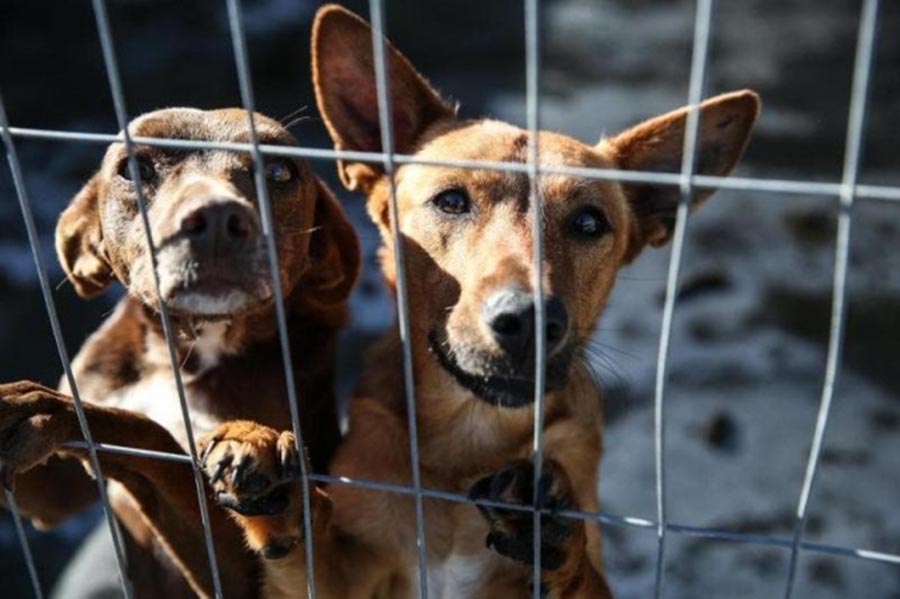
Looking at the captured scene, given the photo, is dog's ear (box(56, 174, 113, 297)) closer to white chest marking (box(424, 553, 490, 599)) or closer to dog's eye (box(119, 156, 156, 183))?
dog's eye (box(119, 156, 156, 183))

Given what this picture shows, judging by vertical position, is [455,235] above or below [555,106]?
above

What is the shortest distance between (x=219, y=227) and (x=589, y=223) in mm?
1076

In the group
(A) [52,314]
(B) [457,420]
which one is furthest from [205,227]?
(B) [457,420]

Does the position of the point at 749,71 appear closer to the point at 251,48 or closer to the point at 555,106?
the point at 555,106

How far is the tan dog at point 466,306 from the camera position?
3006 mm

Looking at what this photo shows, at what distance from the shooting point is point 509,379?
2.91 metres

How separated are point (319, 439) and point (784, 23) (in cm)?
915

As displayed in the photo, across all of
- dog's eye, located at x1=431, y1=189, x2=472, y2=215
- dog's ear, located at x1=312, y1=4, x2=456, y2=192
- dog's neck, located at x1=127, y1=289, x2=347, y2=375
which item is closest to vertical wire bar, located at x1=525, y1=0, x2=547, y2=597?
dog's eye, located at x1=431, y1=189, x2=472, y2=215

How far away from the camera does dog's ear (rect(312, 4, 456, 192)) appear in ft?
11.2

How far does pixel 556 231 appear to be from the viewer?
325cm

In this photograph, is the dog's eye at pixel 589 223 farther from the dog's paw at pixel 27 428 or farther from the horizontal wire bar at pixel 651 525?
the dog's paw at pixel 27 428

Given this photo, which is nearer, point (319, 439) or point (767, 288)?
point (319, 439)

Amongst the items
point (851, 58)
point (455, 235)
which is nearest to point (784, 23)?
point (851, 58)

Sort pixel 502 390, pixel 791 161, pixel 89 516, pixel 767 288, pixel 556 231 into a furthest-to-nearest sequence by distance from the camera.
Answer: pixel 791 161, pixel 767 288, pixel 89 516, pixel 556 231, pixel 502 390
